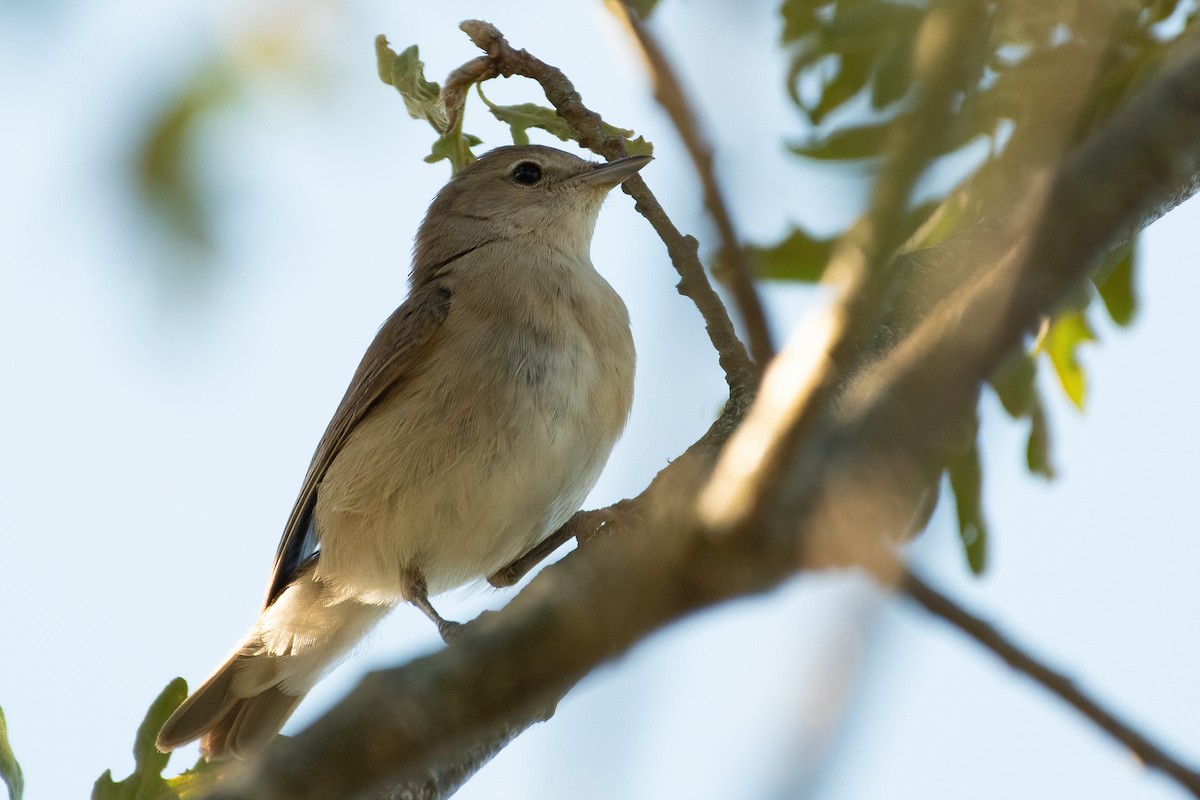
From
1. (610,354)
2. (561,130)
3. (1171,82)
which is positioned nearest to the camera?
(1171,82)

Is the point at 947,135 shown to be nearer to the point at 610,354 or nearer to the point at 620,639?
the point at 620,639

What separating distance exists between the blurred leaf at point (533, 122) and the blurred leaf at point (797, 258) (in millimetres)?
917

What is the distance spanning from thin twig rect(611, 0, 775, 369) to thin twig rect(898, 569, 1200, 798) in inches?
16.8

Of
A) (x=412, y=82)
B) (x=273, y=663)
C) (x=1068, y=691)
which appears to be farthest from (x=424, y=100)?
(x=1068, y=691)

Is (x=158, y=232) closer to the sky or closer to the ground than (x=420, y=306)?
closer to the sky

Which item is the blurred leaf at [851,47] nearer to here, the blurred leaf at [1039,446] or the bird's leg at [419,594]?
the blurred leaf at [1039,446]

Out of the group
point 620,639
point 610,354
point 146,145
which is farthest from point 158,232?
point 610,354

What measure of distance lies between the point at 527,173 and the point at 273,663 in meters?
2.87

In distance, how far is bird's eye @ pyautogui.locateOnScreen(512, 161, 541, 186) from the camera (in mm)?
6871

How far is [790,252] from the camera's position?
163 inches

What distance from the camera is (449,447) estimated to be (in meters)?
5.45

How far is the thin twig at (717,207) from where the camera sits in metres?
1.53

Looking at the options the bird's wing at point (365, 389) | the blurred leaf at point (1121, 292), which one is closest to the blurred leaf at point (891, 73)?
the blurred leaf at point (1121, 292)

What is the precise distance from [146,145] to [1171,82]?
2.25 m
